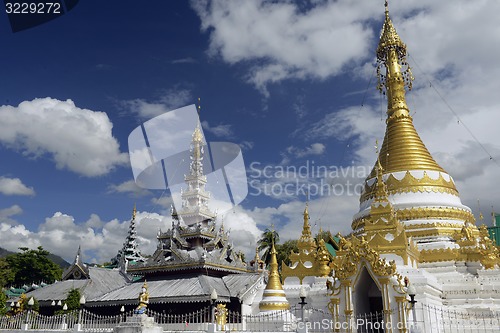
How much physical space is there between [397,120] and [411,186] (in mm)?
5616

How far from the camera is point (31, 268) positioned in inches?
2142

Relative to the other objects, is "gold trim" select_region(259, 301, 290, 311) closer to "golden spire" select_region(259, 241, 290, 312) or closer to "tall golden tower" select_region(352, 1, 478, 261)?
"golden spire" select_region(259, 241, 290, 312)

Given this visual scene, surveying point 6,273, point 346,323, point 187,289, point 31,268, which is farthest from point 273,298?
point 31,268

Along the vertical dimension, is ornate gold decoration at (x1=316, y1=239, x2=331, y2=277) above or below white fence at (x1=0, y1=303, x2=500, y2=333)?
above

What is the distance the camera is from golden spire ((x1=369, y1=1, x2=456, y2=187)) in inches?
1069

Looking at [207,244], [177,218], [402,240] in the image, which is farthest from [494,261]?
[177,218]

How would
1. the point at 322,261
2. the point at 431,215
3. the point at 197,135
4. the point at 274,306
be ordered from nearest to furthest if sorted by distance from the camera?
1. the point at 274,306
2. the point at 322,261
3. the point at 431,215
4. the point at 197,135

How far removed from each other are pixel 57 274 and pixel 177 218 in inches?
1105

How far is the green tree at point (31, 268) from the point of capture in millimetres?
54156

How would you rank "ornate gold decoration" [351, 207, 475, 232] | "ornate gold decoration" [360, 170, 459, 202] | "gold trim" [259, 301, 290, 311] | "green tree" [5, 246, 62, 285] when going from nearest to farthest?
"gold trim" [259, 301, 290, 311]
"ornate gold decoration" [351, 207, 475, 232]
"ornate gold decoration" [360, 170, 459, 202]
"green tree" [5, 246, 62, 285]

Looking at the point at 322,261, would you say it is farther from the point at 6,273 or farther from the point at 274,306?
the point at 6,273

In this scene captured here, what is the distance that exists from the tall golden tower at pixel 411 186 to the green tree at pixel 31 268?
42.6 m

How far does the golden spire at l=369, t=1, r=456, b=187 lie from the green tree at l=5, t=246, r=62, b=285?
4357 cm

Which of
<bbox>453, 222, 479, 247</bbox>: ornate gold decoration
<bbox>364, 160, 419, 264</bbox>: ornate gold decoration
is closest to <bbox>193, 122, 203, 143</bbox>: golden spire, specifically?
<bbox>364, 160, 419, 264</bbox>: ornate gold decoration
